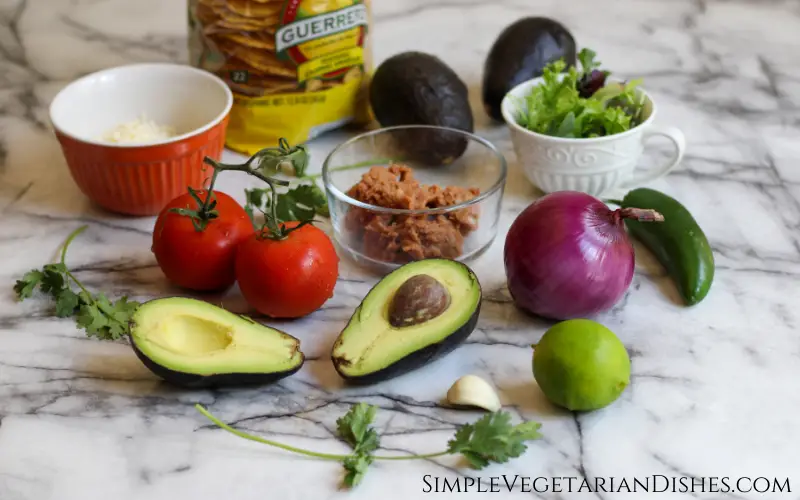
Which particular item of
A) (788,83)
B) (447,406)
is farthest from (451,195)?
(788,83)

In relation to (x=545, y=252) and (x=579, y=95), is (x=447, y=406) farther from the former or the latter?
(x=579, y=95)

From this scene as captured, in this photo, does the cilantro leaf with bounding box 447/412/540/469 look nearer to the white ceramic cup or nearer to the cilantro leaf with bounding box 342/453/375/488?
the cilantro leaf with bounding box 342/453/375/488

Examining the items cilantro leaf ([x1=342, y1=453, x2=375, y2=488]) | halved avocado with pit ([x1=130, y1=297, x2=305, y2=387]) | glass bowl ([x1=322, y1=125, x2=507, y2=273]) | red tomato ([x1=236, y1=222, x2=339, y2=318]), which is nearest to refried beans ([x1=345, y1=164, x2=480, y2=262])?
glass bowl ([x1=322, y1=125, x2=507, y2=273])

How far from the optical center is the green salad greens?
1275 mm

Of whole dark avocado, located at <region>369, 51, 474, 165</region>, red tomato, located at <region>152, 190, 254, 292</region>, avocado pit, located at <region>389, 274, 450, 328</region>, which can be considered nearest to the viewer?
avocado pit, located at <region>389, 274, 450, 328</region>

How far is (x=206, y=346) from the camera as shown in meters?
0.96

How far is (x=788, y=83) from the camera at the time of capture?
1.67 metres

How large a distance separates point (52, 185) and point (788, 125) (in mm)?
1219

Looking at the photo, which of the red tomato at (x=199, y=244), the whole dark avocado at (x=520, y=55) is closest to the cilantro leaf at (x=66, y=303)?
the red tomato at (x=199, y=244)

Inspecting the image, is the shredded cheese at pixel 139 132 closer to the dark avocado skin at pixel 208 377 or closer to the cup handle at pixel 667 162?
the dark avocado skin at pixel 208 377

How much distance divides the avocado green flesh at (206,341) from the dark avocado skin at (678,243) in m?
0.50

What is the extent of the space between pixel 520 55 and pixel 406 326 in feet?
2.20

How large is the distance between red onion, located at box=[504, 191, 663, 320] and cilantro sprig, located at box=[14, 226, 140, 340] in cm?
45

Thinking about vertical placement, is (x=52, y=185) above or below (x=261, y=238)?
below
